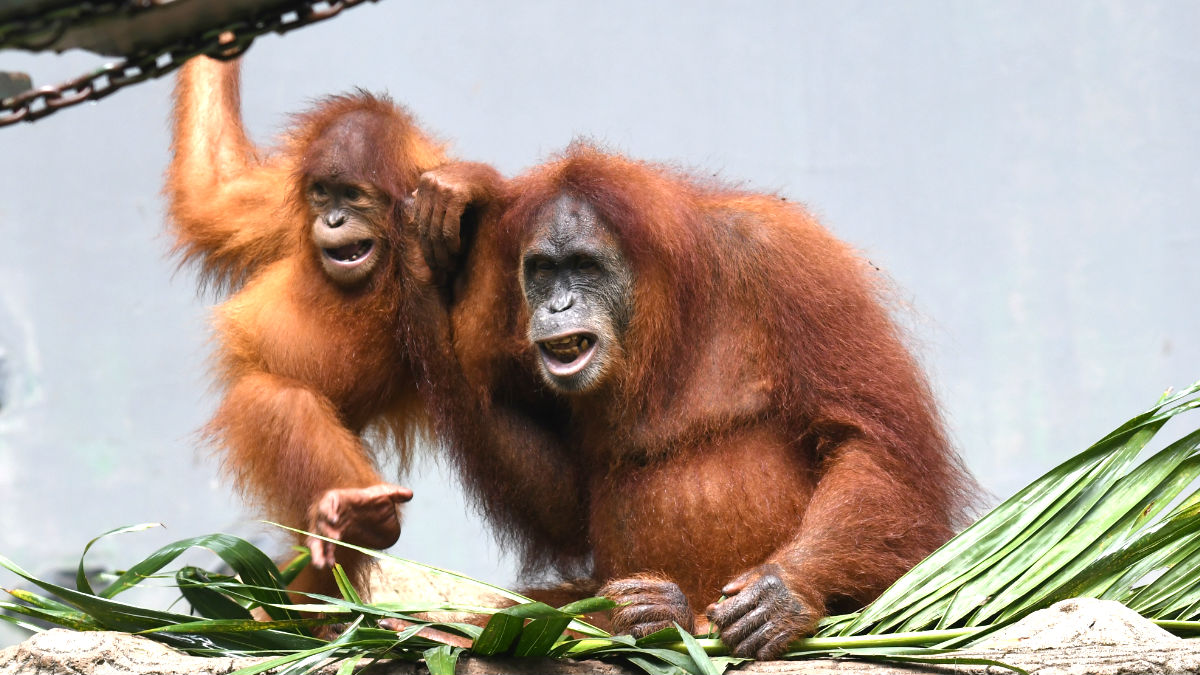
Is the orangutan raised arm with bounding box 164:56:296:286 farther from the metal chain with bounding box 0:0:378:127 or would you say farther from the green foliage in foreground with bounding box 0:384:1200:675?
the metal chain with bounding box 0:0:378:127

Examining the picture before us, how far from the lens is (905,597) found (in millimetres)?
2406

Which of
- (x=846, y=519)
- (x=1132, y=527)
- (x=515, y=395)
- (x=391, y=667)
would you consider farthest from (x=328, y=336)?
(x=1132, y=527)

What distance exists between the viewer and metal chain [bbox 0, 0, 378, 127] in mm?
1354

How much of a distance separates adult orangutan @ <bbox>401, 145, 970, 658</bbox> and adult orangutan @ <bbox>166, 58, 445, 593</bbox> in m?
0.18

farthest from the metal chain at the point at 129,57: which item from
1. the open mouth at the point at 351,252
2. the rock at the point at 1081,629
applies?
the rock at the point at 1081,629

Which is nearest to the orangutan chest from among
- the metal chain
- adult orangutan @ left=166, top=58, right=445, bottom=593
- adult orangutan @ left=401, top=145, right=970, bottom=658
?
adult orangutan @ left=401, top=145, right=970, bottom=658

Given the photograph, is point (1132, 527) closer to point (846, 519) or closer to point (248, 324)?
point (846, 519)

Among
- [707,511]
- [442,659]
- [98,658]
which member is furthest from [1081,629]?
[98,658]

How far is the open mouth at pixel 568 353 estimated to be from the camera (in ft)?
8.71

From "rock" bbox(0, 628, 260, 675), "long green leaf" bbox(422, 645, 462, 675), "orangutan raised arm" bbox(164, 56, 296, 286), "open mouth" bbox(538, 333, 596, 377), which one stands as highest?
"orangutan raised arm" bbox(164, 56, 296, 286)

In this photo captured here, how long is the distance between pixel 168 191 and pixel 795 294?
1812 mm

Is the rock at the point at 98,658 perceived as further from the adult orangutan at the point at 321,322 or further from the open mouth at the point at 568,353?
the open mouth at the point at 568,353

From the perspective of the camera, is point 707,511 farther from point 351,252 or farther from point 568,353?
point 351,252

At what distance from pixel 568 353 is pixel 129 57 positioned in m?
1.39
